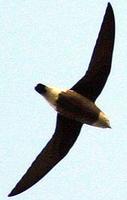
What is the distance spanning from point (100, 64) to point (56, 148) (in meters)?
1.83

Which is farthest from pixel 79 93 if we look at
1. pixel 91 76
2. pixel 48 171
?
pixel 48 171

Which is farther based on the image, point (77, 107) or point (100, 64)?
point (100, 64)

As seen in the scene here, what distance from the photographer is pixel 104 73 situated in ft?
57.5

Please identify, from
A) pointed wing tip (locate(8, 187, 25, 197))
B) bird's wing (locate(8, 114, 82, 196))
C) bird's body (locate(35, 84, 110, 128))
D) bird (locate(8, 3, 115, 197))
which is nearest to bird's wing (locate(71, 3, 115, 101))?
bird (locate(8, 3, 115, 197))

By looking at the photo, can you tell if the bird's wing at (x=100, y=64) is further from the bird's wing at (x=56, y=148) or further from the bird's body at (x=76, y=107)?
the bird's wing at (x=56, y=148)

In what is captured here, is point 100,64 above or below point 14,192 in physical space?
above

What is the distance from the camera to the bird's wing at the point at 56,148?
1761 centimetres

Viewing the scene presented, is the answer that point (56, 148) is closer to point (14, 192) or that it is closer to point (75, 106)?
point (75, 106)

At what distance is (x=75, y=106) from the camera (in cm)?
1708

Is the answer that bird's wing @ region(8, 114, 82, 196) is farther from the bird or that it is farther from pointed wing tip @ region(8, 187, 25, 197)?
pointed wing tip @ region(8, 187, 25, 197)

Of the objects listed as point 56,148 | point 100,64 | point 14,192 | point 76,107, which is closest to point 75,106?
point 76,107

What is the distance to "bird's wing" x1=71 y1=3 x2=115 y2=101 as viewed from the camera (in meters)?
17.3

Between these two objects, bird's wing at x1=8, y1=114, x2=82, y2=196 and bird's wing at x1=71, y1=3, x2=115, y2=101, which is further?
bird's wing at x1=8, y1=114, x2=82, y2=196

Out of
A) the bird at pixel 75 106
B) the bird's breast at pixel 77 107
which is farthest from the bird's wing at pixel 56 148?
the bird's breast at pixel 77 107
